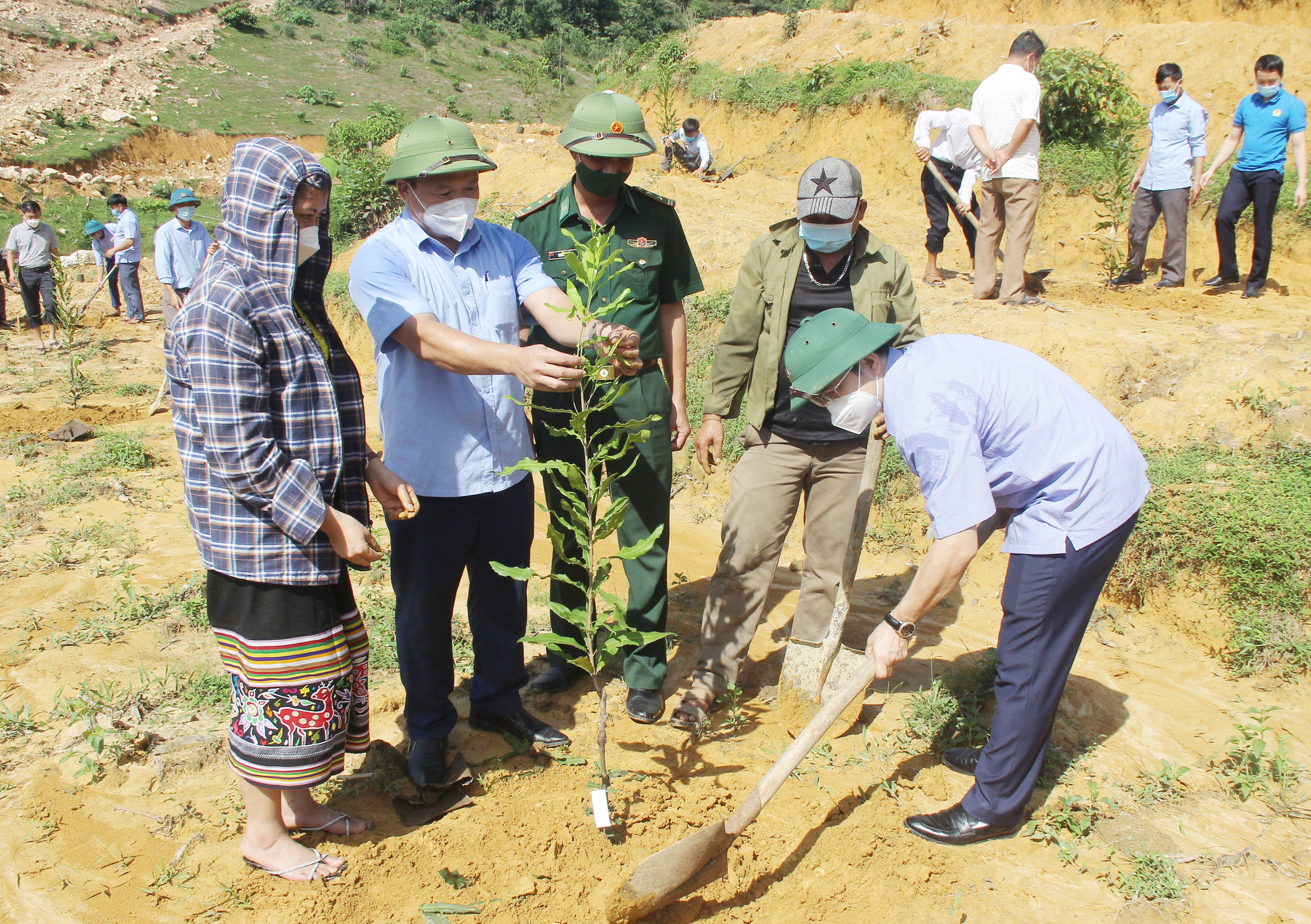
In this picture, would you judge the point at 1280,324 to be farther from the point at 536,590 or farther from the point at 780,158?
the point at 780,158

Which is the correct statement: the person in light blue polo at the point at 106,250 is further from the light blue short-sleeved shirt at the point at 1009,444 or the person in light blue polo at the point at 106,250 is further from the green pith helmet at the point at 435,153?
the light blue short-sleeved shirt at the point at 1009,444

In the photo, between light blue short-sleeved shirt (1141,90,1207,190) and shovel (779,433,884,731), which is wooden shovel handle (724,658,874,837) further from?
light blue short-sleeved shirt (1141,90,1207,190)

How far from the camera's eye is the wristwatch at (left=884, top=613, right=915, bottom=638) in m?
2.29

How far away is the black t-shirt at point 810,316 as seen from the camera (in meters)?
3.07

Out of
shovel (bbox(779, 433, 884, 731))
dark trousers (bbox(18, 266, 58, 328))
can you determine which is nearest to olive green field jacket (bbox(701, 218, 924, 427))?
shovel (bbox(779, 433, 884, 731))

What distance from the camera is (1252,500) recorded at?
3934 millimetres

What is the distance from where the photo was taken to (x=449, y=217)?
2.49m

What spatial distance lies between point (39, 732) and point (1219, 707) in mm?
4596

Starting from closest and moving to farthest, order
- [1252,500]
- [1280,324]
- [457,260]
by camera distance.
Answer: [457,260] → [1252,500] → [1280,324]

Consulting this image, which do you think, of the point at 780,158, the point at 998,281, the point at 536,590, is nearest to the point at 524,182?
the point at 780,158

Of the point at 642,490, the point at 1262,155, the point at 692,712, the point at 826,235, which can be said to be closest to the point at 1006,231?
the point at 1262,155

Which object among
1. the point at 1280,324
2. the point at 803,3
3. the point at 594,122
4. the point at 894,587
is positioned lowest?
the point at 894,587

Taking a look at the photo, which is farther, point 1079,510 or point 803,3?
point 803,3

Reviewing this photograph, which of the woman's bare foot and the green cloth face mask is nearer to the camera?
the woman's bare foot
